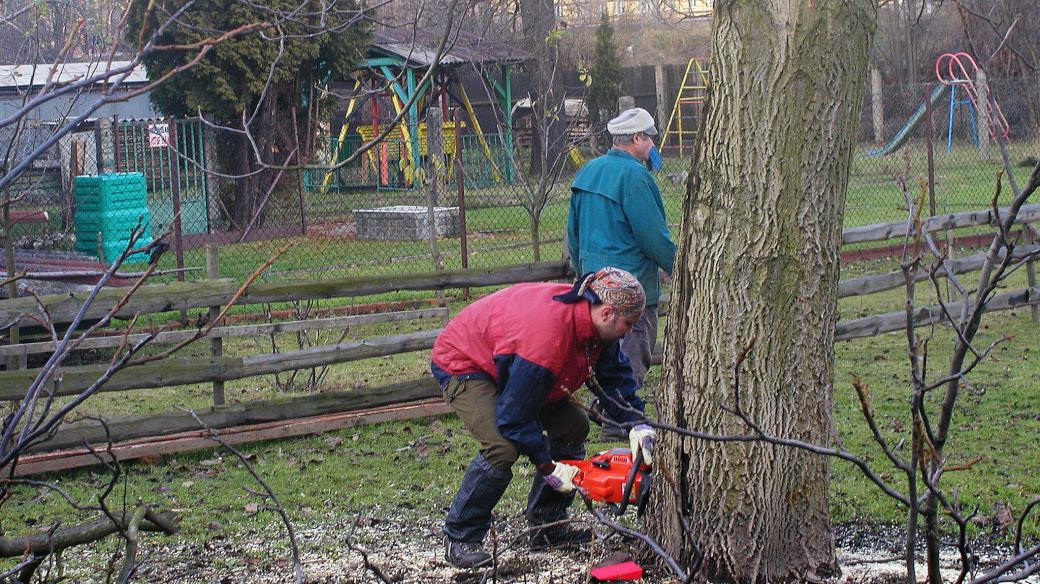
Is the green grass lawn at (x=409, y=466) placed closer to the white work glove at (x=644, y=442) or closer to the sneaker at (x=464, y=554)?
the sneaker at (x=464, y=554)

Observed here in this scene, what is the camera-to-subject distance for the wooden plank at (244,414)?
6309mm

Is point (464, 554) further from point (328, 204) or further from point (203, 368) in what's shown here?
point (328, 204)

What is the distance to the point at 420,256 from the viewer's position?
13453mm

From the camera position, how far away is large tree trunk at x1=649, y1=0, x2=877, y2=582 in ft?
12.8

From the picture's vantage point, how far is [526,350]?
403cm

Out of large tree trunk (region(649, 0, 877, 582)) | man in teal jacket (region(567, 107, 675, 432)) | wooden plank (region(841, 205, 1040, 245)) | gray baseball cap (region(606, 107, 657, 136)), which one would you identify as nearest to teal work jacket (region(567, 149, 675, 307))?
man in teal jacket (region(567, 107, 675, 432))

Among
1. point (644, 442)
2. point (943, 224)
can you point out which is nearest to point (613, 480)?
point (644, 442)

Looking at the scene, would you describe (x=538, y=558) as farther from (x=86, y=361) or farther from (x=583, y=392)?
(x=86, y=361)

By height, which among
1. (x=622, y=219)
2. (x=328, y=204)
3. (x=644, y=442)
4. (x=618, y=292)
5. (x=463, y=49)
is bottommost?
(x=644, y=442)

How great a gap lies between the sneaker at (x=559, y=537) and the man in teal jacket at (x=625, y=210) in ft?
4.53

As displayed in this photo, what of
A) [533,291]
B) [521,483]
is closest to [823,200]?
[533,291]

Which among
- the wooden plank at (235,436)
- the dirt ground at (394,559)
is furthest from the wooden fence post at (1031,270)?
the wooden plank at (235,436)

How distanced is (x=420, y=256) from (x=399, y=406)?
6275mm

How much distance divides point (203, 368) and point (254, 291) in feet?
1.84
